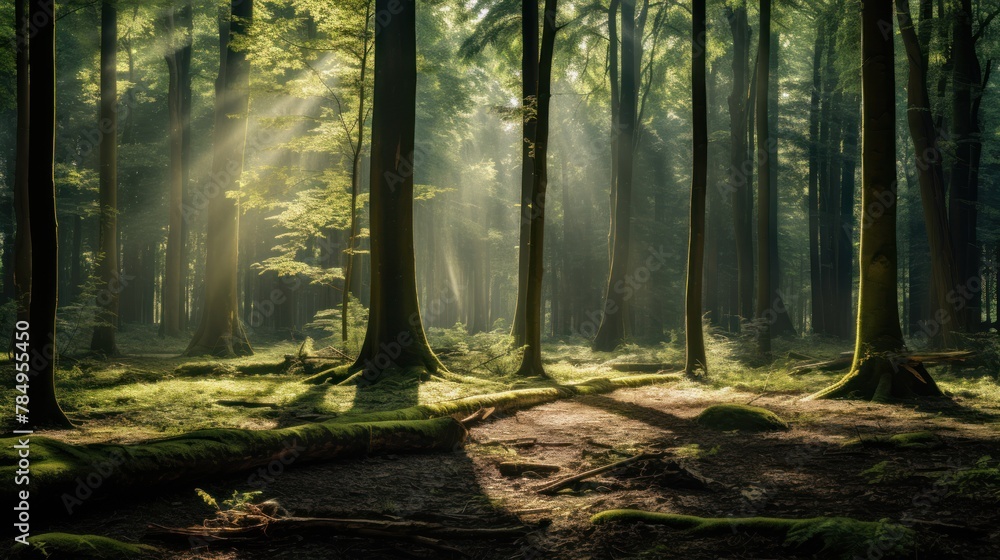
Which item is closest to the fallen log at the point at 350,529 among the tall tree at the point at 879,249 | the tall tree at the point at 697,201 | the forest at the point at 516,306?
the forest at the point at 516,306

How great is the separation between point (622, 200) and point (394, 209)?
489 inches

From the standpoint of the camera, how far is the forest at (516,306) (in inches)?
169

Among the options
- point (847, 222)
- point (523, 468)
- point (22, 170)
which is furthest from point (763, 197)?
point (22, 170)

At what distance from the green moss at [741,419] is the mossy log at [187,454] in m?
3.68

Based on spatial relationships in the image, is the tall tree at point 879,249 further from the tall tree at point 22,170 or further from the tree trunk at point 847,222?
the tree trunk at point 847,222

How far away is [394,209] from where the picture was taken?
12609mm

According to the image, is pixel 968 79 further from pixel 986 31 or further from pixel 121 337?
pixel 121 337

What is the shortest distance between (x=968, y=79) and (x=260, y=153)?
26.0 meters

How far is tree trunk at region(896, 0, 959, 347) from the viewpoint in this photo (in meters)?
14.2

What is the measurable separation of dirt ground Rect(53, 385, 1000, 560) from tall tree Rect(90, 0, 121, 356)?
1331 centimetres

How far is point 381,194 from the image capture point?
41.1 ft

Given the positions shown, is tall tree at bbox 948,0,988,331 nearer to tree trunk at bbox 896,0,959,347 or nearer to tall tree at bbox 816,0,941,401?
tree trunk at bbox 896,0,959,347

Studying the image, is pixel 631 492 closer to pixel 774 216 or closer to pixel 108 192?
pixel 108 192

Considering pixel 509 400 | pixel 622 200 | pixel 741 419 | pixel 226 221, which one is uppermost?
pixel 622 200
